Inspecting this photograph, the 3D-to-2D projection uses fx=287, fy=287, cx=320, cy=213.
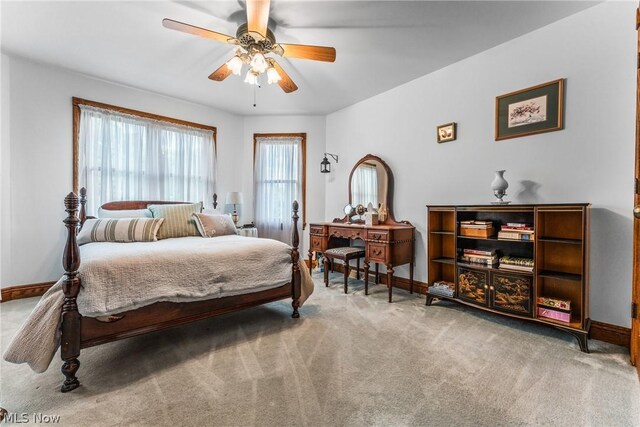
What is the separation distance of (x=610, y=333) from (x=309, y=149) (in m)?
4.20

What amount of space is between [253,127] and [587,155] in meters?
4.47

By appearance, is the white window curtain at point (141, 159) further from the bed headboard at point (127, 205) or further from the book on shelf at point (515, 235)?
the book on shelf at point (515, 235)

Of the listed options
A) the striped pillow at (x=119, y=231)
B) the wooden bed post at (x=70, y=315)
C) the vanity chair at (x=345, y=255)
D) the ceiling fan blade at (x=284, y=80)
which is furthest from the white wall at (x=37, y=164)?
the vanity chair at (x=345, y=255)

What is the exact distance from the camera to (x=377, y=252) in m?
3.37

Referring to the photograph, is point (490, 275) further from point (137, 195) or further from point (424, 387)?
point (137, 195)

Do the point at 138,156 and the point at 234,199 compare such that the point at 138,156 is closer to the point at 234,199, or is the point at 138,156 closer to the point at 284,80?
the point at 234,199

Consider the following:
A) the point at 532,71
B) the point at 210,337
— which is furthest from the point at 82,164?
the point at 532,71

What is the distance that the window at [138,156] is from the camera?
3625mm

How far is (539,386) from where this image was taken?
166 cm

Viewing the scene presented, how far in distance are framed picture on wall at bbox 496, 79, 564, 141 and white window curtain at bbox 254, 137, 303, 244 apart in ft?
10.00

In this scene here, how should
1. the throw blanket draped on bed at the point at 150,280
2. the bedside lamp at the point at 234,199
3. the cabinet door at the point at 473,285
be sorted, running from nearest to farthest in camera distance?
the throw blanket draped on bed at the point at 150,280 < the cabinet door at the point at 473,285 < the bedside lamp at the point at 234,199

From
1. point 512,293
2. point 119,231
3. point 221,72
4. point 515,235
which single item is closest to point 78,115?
point 119,231

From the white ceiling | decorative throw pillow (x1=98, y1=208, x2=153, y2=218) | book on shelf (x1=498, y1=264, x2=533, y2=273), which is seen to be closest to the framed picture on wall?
the white ceiling

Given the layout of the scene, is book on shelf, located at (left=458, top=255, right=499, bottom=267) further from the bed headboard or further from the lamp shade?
the bed headboard
